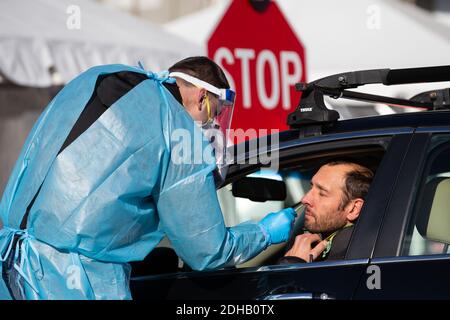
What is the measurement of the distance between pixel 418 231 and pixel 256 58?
332cm

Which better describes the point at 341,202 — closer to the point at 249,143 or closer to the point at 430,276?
the point at 249,143

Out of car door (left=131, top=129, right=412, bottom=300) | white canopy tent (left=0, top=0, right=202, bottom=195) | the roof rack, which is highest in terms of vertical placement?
white canopy tent (left=0, top=0, right=202, bottom=195)

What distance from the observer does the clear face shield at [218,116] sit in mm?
2838

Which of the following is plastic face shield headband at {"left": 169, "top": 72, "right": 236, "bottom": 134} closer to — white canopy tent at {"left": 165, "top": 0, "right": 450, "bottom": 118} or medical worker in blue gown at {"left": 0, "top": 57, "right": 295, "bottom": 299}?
medical worker in blue gown at {"left": 0, "top": 57, "right": 295, "bottom": 299}

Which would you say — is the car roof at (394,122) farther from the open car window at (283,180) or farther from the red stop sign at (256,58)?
the red stop sign at (256,58)

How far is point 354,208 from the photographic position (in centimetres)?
326

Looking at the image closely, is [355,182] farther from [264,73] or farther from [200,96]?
[264,73]

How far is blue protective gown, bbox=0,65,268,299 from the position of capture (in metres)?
2.49

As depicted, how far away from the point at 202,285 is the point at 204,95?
66 centimetres

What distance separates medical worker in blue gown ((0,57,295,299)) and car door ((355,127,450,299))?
0.48m

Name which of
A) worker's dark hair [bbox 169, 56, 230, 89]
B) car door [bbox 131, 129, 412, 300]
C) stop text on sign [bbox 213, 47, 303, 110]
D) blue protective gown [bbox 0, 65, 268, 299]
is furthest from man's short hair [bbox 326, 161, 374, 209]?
stop text on sign [bbox 213, 47, 303, 110]

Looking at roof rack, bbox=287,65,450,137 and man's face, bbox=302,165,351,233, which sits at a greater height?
roof rack, bbox=287,65,450,137

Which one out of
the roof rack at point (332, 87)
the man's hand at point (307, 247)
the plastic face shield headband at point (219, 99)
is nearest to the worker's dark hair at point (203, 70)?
the plastic face shield headband at point (219, 99)

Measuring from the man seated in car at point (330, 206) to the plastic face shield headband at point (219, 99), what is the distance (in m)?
0.50
